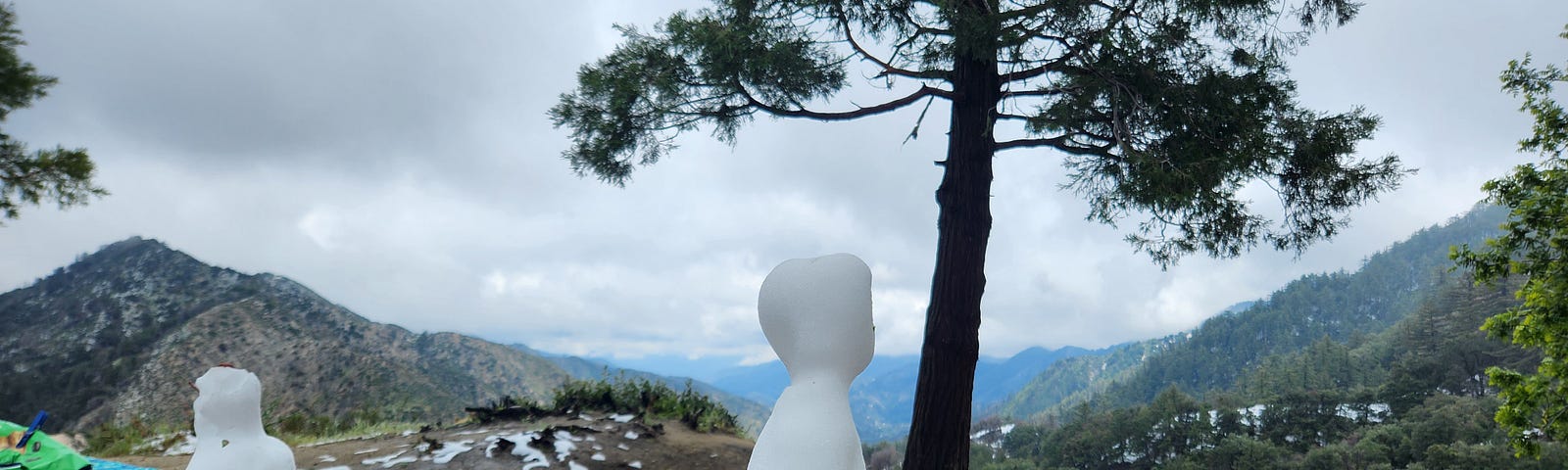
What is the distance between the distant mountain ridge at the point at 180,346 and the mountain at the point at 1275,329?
40.9 m

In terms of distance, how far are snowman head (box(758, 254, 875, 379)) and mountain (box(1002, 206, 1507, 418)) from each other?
48384 millimetres

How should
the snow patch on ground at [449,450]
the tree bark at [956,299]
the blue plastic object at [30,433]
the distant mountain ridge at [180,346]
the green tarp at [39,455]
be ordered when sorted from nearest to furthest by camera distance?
the blue plastic object at [30,433], the green tarp at [39,455], the tree bark at [956,299], the snow patch on ground at [449,450], the distant mountain ridge at [180,346]

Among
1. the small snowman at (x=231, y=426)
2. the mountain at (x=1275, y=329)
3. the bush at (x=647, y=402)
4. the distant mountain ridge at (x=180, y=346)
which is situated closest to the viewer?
the small snowman at (x=231, y=426)

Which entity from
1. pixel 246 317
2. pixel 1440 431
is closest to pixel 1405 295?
pixel 1440 431

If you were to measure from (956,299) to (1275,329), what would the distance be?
69.6 metres

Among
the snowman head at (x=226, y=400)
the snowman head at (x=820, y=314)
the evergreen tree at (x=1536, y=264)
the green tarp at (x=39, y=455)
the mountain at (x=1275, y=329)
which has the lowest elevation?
the green tarp at (x=39, y=455)

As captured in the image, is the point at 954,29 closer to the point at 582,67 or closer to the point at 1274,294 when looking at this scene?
the point at 582,67

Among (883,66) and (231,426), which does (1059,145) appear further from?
(231,426)

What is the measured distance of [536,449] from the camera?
20.0ft

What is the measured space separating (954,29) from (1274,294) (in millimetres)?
77445

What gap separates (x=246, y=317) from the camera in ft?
56.9

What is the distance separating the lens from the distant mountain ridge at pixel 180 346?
48.2 feet

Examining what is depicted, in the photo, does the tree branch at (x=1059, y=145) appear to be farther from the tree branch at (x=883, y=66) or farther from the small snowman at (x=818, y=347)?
the small snowman at (x=818, y=347)

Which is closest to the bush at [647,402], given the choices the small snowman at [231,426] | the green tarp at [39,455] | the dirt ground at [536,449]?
the dirt ground at [536,449]
